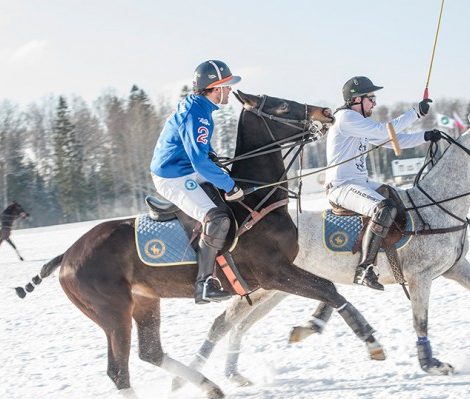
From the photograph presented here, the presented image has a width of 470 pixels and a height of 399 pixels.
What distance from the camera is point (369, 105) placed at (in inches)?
247

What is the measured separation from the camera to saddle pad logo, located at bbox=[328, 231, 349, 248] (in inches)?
243

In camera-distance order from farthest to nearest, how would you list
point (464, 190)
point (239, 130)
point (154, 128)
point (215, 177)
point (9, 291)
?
1. point (154, 128)
2. point (9, 291)
3. point (464, 190)
4. point (239, 130)
5. point (215, 177)

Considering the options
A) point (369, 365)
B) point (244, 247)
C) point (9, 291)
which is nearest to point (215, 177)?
point (244, 247)

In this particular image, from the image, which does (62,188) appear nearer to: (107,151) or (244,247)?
(107,151)

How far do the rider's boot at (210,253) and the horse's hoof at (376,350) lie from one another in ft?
3.85

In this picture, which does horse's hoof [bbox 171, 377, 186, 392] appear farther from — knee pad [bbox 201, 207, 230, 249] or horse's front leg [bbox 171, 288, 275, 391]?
knee pad [bbox 201, 207, 230, 249]

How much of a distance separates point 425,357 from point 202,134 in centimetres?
248

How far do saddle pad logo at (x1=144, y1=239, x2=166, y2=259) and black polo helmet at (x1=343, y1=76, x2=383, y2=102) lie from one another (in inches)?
84.6

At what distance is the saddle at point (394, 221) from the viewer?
602 centimetres

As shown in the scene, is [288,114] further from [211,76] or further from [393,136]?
[393,136]

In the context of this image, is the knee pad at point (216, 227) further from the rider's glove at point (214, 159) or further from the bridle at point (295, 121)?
the bridle at point (295, 121)

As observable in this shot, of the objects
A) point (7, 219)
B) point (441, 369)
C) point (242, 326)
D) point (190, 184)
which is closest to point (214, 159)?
point (190, 184)

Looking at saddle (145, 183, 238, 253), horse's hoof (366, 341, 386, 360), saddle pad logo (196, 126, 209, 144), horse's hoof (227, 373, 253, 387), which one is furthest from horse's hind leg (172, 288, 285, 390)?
saddle pad logo (196, 126, 209, 144)

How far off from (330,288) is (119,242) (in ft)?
5.80
